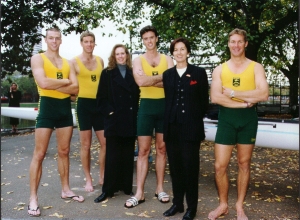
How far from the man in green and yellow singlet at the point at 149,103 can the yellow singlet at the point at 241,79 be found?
812 mm

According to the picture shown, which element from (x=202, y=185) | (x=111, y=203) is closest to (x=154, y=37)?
(x=111, y=203)

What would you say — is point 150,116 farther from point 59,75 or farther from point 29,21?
point 29,21

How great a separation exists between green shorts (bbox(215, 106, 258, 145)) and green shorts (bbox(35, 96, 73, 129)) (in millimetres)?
1847

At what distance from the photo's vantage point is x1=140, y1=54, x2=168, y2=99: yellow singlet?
14.0 ft

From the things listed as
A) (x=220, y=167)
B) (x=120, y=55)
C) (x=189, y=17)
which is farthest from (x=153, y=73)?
(x=189, y=17)

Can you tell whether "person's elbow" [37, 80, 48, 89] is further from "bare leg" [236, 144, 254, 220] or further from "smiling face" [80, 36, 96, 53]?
"bare leg" [236, 144, 254, 220]

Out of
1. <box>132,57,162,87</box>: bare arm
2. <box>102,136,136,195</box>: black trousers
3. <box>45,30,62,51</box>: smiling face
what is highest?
<box>45,30,62,51</box>: smiling face

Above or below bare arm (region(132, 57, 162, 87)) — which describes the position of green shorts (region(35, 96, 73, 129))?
below

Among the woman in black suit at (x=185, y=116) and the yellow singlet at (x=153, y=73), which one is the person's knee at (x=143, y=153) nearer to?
the woman in black suit at (x=185, y=116)

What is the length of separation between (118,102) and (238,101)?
1511 millimetres

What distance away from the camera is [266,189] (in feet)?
17.3

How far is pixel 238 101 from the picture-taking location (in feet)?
12.0

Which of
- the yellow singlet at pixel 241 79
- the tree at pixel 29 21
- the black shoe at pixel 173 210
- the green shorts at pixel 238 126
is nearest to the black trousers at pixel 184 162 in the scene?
the black shoe at pixel 173 210

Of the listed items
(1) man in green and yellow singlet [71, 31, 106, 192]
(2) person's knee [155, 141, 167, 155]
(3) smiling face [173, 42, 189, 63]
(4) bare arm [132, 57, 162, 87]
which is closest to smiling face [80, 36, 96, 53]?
(1) man in green and yellow singlet [71, 31, 106, 192]
